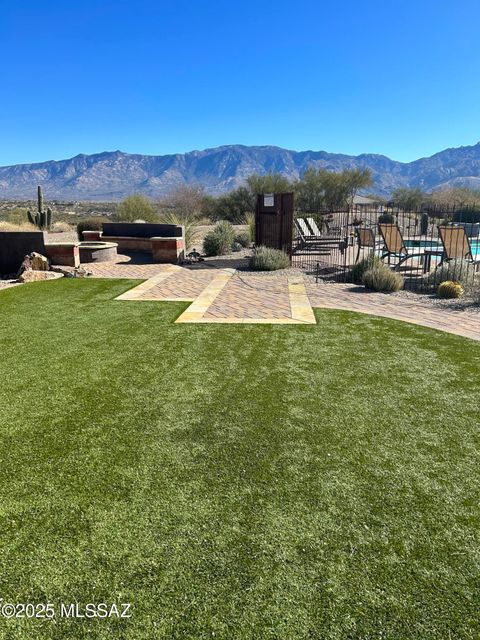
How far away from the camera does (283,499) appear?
271 centimetres

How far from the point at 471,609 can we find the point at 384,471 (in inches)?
41.6

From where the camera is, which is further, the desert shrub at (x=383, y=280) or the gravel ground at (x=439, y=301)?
the desert shrub at (x=383, y=280)

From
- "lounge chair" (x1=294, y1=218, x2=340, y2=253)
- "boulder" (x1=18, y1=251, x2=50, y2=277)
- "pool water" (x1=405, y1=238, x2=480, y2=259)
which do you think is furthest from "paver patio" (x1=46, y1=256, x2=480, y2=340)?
"pool water" (x1=405, y1=238, x2=480, y2=259)

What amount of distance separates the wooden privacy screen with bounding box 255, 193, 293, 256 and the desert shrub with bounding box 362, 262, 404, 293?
138 inches

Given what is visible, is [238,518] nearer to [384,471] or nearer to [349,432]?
[384,471]

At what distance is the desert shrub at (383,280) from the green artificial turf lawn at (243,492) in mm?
4082

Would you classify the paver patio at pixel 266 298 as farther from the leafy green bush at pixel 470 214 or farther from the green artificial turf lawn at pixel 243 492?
the leafy green bush at pixel 470 214

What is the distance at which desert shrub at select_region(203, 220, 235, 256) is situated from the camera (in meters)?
14.6

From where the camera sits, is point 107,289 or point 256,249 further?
point 256,249

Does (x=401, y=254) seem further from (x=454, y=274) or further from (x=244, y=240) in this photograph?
(x=244, y=240)

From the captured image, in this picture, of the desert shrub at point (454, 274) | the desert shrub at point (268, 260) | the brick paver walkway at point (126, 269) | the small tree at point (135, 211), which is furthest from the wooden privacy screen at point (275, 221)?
the small tree at point (135, 211)

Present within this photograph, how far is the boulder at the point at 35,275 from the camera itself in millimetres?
10086

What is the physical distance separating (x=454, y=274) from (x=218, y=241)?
25.0 ft

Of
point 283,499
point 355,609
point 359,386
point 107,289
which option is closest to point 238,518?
point 283,499
